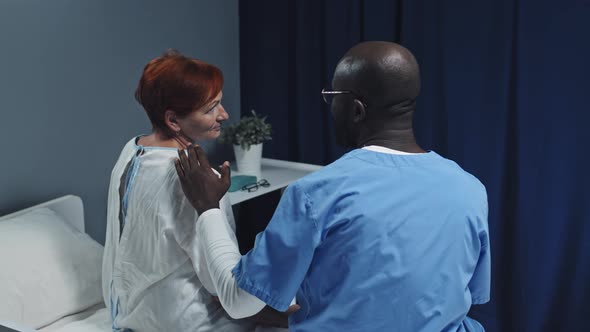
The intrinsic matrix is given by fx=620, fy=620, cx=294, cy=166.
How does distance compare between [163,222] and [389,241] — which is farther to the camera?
[163,222]

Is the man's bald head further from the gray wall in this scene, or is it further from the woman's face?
the gray wall

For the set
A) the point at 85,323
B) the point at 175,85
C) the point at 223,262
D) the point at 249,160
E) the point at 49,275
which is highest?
the point at 175,85

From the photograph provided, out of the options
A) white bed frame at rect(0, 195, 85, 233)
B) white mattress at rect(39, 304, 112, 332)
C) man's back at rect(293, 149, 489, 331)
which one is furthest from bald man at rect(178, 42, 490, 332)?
white bed frame at rect(0, 195, 85, 233)

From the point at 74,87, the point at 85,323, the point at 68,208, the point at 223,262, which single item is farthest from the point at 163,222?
the point at 74,87

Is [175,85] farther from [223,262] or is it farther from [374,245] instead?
[374,245]

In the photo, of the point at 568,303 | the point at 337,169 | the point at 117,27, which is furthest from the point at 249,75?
the point at 337,169

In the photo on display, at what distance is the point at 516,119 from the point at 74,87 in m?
1.67

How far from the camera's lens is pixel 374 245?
1060 millimetres

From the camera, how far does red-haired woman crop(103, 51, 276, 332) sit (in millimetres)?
1456

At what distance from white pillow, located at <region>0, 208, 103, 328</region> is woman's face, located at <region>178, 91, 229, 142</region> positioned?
1.89 ft

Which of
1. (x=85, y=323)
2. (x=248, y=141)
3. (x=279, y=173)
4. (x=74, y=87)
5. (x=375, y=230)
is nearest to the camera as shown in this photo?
(x=375, y=230)

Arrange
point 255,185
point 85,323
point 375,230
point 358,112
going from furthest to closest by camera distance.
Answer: point 255,185, point 85,323, point 358,112, point 375,230

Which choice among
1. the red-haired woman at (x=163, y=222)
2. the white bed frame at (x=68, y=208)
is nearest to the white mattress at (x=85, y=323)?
the red-haired woman at (x=163, y=222)

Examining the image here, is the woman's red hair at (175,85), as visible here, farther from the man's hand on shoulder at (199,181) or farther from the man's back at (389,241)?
the man's back at (389,241)
